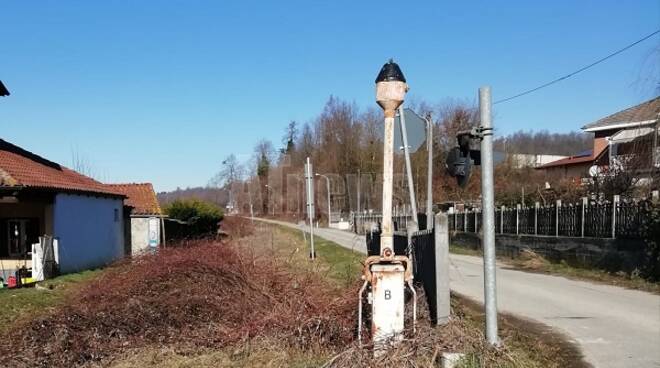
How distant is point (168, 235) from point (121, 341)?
31.3 meters

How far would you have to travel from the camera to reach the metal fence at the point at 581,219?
17078mm

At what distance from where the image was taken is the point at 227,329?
7844mm

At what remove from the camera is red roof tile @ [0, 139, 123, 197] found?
66.8 feet

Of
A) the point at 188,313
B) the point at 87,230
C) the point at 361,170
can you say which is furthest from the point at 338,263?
the point at 361,170

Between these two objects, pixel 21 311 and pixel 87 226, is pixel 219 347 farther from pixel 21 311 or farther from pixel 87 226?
pixel 87 226

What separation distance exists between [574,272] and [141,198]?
1010 inches

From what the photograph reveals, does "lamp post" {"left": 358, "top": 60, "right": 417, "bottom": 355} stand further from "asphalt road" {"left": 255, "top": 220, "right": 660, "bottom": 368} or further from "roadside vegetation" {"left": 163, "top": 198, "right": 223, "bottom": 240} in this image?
"roadside vegetation" {"left": 163, "top": 198, "right": 223, "bottom": 240}

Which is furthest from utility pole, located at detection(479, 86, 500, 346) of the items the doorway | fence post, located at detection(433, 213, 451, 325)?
the doorway

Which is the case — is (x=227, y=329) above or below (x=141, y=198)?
below

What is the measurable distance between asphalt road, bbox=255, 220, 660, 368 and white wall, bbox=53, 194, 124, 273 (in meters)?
13.6

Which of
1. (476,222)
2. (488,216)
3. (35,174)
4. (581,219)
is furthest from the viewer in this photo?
(476,222)

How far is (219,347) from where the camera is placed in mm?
7625

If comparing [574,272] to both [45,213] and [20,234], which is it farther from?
[20,234]

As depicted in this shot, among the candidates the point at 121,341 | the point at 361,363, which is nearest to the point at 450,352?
the point at 361,363
